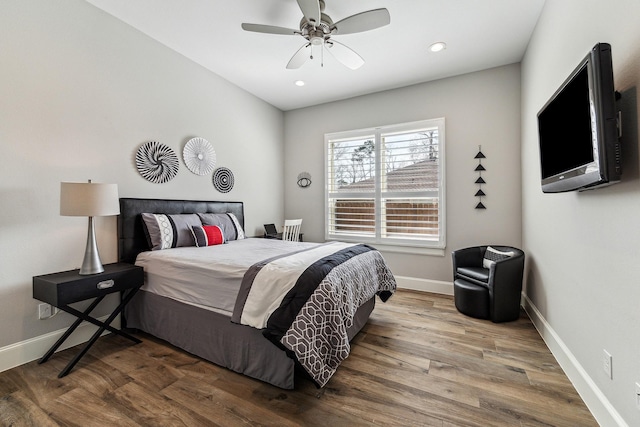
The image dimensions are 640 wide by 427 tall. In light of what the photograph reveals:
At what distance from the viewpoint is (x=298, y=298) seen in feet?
5.64

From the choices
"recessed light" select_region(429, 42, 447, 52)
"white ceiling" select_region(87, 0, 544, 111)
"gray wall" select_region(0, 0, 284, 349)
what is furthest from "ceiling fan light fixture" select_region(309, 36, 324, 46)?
"gray wall" select_region(0, 0, 284, 349)

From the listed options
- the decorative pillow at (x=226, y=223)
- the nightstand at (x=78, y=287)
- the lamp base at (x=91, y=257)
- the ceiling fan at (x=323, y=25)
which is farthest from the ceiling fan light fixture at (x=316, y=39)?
the nightstand at (x=78, y=287)

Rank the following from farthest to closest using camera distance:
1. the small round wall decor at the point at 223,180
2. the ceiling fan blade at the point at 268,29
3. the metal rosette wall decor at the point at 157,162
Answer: the small round wall decor at the point at 223,180
the metal rosette wall decor at the point at 157,162
the ceiling fan blade at the point at 268,29

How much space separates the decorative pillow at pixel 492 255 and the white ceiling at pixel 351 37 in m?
2.25

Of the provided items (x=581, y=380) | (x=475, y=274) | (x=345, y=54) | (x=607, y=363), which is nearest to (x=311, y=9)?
(x=345, y=54)

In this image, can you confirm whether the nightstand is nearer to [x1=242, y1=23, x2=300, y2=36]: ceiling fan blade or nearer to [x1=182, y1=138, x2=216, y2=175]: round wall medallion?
[x1=182, y1=138, x2=216, y2=175]: round wall medallion

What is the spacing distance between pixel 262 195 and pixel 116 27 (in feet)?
8.53

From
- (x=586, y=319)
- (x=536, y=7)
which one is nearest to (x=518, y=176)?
(x=536, y=7)

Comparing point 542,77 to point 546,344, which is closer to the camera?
point 546,344

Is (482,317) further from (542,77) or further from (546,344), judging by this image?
(542,77)

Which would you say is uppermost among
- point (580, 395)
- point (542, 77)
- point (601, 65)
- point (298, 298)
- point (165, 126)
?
point (542, 77)

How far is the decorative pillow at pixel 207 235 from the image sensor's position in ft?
9.52

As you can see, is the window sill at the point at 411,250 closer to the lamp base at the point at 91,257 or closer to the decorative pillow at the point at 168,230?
the decorative pillow at the point at 168,230

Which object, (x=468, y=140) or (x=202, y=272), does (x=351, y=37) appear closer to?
(x=468, y=140)
